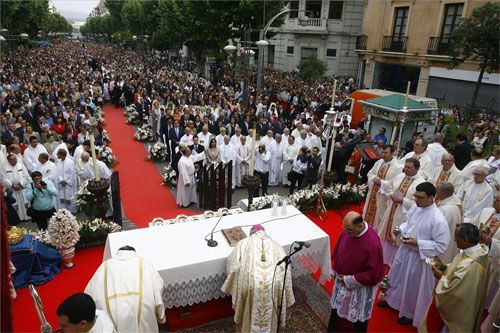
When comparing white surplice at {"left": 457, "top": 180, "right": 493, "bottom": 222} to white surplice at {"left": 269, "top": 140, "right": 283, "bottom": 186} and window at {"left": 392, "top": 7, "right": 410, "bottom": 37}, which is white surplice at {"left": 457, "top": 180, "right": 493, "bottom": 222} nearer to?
white surplice at {"left": 269, "top": 140, "right": 283, "bottom": 186}

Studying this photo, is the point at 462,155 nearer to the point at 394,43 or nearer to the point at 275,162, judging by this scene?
the point at 275,162

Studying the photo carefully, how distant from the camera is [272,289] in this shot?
448 centimetres

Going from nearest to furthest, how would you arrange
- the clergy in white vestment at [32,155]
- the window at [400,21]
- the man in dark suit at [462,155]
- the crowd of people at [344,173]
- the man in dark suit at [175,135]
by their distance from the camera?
the crowd of people at [344,173], the clergy in white vestment at [32,155], the man in dark suit at [462,155], the man in dark suit at [175,135], the window at [400,21]

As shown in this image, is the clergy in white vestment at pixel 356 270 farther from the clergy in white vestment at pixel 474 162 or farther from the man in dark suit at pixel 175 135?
the man in dark suit at pixel 175 135

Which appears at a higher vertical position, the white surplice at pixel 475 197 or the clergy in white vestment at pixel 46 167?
the white surplice at pixel 475 197

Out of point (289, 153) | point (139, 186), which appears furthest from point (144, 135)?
point (289, 153)

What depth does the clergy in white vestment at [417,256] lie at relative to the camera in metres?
4.98

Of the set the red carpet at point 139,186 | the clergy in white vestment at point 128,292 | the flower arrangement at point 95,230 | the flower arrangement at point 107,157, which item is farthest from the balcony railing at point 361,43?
the clergy in white vestment at point 128,292

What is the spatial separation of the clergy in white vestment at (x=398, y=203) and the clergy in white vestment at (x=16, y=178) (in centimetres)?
779

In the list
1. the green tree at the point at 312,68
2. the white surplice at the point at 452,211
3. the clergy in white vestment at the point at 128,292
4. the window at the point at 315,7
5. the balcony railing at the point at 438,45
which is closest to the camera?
the clergy in white vestment at the point at 128,292

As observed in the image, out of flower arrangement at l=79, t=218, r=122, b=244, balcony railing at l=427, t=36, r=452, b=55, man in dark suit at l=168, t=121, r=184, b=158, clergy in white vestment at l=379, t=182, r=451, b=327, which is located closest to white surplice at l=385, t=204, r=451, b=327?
clergy in white vestment at l=379, t=182, r=451, b=327

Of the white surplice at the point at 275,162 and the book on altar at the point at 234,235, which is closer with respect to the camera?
the book on altar at the point at 234,235

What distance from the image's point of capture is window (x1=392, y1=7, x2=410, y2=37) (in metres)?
26.5

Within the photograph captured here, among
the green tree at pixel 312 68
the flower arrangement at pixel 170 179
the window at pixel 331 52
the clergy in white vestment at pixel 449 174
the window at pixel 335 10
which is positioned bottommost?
the flower arrangement at pixel 170 179
